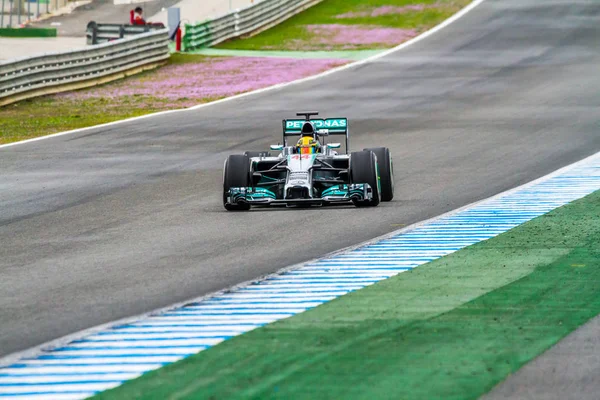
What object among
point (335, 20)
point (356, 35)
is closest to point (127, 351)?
point (356, 35)

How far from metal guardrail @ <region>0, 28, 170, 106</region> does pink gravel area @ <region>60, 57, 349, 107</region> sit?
484 millimetres

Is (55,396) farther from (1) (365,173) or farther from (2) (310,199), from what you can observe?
(1) (365,173)

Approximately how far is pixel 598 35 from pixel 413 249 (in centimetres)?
3073

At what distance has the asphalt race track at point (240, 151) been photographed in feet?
34.8

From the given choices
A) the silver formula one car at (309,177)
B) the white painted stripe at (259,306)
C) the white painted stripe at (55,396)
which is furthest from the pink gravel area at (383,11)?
the white painted stripe at (55,396)

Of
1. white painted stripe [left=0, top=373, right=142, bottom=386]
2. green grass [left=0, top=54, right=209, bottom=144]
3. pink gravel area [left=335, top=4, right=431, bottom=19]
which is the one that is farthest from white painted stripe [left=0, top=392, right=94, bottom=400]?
pink gravel area [left=335, top=4, right=431, bottom=19]

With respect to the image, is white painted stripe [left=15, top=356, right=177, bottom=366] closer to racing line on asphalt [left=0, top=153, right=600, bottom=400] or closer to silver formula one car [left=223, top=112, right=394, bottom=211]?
racing line on asphalt [left=0, top=153, right=600, bottom=400]

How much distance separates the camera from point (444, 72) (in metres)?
34.8

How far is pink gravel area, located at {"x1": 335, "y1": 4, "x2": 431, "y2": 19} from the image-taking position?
156 ft

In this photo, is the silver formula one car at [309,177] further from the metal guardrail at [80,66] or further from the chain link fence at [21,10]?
the chain link fence at [21,10]

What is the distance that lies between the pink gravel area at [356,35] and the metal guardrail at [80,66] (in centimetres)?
669

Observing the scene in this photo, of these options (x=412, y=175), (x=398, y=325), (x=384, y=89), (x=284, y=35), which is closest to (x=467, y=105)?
(x=384, y=89)

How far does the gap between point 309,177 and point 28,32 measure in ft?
114

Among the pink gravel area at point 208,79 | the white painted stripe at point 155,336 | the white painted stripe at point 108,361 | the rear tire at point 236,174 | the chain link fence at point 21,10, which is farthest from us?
the chain link fence at point 21,10
